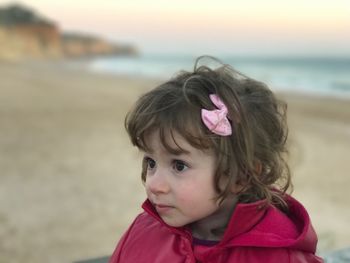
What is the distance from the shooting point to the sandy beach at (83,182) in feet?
15.4

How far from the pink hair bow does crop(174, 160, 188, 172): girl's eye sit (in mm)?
143

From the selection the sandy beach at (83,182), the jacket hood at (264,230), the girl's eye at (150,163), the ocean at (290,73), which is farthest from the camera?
the ocean at (290,73)

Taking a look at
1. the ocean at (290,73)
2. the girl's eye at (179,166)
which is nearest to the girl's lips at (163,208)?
the girl's eye at (179,166)

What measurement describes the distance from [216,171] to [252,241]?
234mm

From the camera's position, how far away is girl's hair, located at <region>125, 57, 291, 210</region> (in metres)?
1.56

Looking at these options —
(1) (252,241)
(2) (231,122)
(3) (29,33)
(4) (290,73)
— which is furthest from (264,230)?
(3) (29,33)

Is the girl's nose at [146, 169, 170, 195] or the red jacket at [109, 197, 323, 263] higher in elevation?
the girl's nose at [146, 169, 170, 195]

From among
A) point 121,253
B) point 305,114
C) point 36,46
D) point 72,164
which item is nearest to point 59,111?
point 72,164

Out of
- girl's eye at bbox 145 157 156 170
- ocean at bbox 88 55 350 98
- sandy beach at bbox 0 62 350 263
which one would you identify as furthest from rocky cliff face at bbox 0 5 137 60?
girl's eye at bbox 145 157 156 170

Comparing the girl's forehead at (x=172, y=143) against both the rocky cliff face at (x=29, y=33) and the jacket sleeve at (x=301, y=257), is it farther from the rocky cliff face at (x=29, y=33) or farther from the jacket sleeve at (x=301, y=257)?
the rocky cliff face at (x=29, y=33)

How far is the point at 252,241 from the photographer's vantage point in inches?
59.8

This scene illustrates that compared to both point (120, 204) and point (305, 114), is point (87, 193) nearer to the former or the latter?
point (120, 204)

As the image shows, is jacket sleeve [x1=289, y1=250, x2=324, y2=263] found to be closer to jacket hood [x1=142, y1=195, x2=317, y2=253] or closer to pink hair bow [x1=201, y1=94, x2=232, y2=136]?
jacket hood [x1=142, y1=195, x2=317, y2=253]

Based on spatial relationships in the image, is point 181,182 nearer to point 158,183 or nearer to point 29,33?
point 158,183
